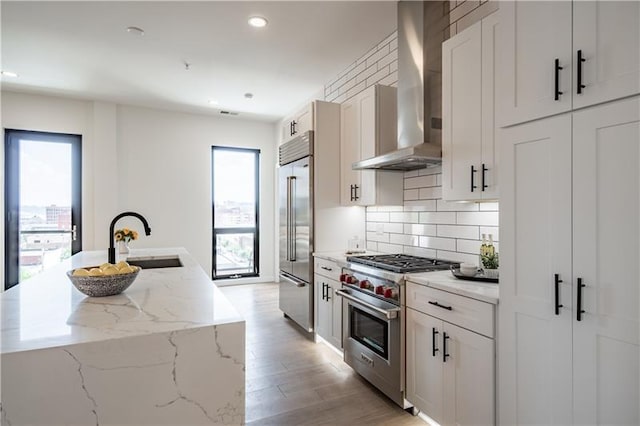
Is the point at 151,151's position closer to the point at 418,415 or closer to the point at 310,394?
the point at 310,394

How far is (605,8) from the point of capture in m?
1.26

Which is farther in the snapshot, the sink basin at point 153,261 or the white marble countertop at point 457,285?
the sink basin at point 153,261

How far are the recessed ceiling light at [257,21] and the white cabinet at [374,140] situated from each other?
3.55ft

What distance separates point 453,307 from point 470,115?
116 centimetres

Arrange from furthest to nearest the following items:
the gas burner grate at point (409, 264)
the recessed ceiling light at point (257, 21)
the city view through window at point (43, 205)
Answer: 1. the city view through window at point (43, 205)
2. the recessed ceiling light at point (257, 21)
3. the gas burner grate at point (409, 264)

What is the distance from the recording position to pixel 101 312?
4.16ft

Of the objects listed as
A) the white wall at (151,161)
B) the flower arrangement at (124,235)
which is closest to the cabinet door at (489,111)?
the flower arrangement at (124,235)

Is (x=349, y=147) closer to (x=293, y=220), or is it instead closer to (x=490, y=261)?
(x=293, y=220)

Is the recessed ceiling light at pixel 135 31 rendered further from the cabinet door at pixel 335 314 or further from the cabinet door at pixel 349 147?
the cabinet door at pixel 335 314

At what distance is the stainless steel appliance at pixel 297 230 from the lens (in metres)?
3.60

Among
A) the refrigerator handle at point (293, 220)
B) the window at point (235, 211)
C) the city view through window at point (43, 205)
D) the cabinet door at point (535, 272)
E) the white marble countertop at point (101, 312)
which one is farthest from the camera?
the window at point (235, 211)

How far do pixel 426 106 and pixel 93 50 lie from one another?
3461 mm

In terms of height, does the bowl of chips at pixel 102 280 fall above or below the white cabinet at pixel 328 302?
above

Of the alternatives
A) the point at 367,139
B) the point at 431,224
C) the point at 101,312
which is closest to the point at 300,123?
the point at 367,139
